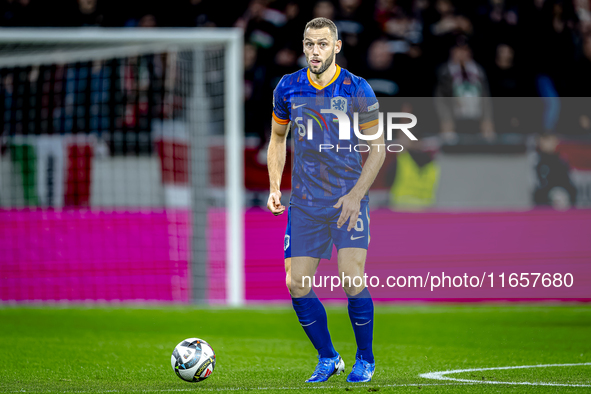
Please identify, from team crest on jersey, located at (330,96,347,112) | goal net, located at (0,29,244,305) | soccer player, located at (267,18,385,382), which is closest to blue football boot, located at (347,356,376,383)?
soccer player, located at (267,18,385,382)

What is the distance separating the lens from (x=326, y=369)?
5359 mm

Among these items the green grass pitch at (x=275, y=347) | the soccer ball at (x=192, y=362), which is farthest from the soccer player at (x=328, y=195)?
the soccer ball at (x=192, y=362)

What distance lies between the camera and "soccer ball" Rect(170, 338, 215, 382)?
5.21m

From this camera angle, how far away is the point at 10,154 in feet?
37.1

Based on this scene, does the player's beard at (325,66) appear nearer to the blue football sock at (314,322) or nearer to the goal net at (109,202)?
the blue football sock at (314,322)

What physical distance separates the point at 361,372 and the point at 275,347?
7.90 feet

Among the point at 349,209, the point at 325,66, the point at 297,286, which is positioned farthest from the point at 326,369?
the point at 325,66

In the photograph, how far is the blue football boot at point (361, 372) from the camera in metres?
5.25

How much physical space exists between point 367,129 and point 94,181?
6.61 meters

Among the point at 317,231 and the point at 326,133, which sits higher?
the point at 326,133

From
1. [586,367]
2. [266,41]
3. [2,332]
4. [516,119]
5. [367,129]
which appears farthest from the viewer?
[266,41]

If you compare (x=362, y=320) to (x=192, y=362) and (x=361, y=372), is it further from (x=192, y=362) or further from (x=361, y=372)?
(x=192, y=362)

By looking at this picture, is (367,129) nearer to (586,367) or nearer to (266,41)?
(586,367)

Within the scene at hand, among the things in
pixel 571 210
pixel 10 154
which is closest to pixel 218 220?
Answer: pixel 10 154
